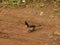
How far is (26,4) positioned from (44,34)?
2.31m

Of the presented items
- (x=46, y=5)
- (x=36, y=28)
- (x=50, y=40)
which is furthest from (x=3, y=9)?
(x=50, y=40)

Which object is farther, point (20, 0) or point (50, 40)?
point (20, 0)

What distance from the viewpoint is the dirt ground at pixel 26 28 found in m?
6.43

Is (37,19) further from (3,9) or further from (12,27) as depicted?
(3,9)

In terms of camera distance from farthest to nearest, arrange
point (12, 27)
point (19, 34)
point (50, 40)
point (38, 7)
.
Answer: point (38, 7), point (12, 27), point (19, 34), point (50, 40)

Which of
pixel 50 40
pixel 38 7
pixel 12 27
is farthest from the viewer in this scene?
pixel 38 7

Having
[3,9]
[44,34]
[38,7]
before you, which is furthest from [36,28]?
[3,9]

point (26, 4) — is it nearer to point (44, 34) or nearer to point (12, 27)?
point (12, 27)

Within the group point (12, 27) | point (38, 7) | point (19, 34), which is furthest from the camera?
point (38, 7)

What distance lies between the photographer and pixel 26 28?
7129 millimetres

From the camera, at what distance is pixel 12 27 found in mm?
7305

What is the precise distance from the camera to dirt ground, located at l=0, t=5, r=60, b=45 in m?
6.43

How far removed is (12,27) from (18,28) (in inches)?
7.7

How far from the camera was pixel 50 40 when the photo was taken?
20.8 ft
